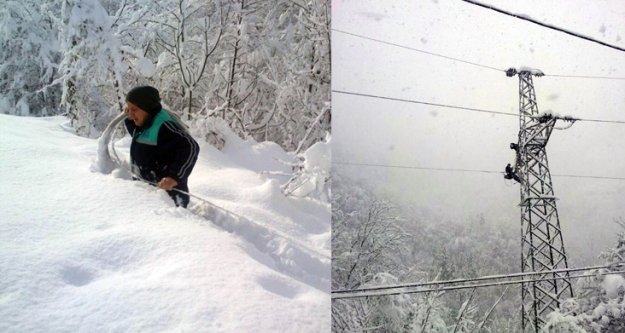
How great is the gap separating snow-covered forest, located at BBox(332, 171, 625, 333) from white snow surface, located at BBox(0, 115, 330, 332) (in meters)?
0.27

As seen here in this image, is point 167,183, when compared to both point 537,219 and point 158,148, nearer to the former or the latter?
point 158,148

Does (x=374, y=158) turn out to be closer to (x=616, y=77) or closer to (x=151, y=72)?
(x=151, y=72)

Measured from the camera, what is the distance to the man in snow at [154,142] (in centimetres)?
125

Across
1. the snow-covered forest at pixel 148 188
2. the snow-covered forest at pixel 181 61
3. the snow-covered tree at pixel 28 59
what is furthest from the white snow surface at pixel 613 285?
the snow-covered tree at pixel 28 59

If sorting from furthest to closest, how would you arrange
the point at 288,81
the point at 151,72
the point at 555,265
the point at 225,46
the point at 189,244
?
1. the point at 288,81
2. the point at 225,46
3. the point at 555,265
4. the point at 151,72
5. the point at 189,244

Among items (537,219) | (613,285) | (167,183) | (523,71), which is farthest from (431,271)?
(167,183)

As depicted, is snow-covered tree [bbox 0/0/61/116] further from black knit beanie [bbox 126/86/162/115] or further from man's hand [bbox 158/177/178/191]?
man's hand [bbox 158/177/178/191]

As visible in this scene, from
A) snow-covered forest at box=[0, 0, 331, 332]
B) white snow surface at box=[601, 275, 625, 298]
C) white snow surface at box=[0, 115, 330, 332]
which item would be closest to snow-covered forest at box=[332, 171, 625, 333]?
white snow surface at box=[601, 275, 625, 298]

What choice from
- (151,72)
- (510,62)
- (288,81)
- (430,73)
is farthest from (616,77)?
(151,72)

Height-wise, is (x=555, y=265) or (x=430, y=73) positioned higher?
(x=430, y=73)

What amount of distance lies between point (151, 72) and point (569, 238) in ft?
4.27

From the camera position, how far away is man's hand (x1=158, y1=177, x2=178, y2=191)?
1.20m

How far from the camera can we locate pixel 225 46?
191 cm

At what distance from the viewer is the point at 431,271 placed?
1.61 meters
